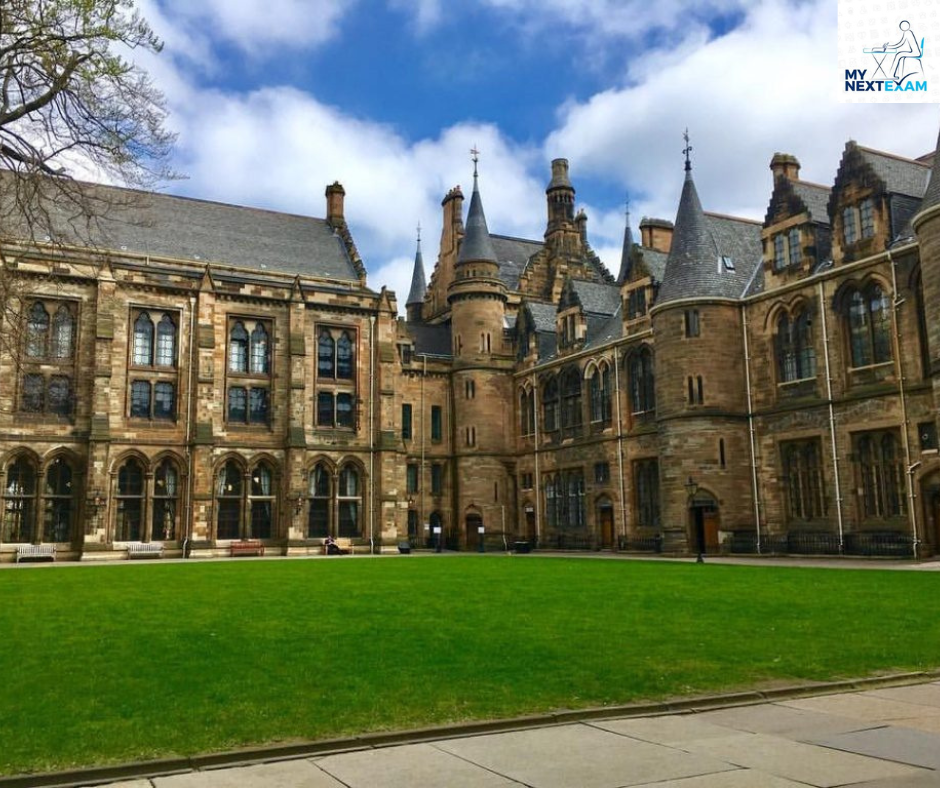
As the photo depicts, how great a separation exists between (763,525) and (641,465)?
28.9 feet

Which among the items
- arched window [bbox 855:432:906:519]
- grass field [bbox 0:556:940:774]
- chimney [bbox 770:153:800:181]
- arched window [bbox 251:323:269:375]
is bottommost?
grass field [bbox 0:556:940:774]

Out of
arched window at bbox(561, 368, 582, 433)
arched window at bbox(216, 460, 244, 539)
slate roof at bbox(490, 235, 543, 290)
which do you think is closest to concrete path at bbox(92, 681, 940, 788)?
arched window at bbox(216, 460, 244, 539)

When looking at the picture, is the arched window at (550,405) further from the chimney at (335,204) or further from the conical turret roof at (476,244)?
the chimney at (335,204)

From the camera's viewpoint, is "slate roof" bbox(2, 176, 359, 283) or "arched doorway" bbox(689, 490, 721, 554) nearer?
"arched doorway" bbox(689, 490, 721, 554)

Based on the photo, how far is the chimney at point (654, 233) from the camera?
181 ft

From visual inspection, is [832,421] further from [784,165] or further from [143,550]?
[143,550]

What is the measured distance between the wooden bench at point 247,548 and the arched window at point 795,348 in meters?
26.0

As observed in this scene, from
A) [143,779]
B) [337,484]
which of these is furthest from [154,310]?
[143,779]

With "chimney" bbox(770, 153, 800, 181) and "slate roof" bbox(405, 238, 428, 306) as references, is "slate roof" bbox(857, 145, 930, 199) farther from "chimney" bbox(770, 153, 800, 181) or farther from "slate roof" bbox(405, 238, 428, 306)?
"slate roof" bbox(405, 238, 428, 306)

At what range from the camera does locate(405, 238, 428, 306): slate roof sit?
249 feet

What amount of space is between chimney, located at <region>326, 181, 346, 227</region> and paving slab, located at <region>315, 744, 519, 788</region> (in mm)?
55010

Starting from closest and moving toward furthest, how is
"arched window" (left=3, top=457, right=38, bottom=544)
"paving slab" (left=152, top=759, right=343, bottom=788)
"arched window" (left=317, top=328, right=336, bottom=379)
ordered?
1. "paving slab" (left=152, top=759, right=343, bottom=788)
2. "arched window" (left=3, top=457, right=38, bottom=544)
3. "arched window" (left=317, top=328, right=336, bottom=379)

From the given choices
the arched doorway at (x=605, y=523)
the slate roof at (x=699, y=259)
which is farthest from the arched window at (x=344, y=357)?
the slate roof at (x=699, y=259)

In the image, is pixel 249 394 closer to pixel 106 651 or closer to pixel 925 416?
pixel 925 416
